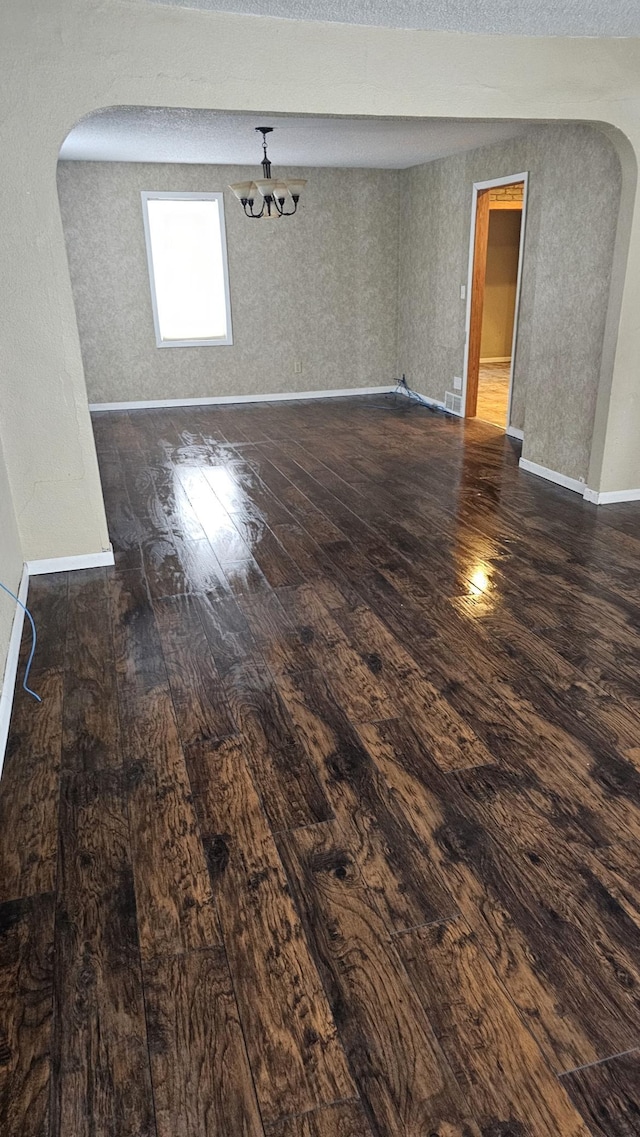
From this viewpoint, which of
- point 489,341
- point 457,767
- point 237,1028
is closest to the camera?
point 237,1028

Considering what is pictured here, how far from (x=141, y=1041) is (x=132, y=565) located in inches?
100

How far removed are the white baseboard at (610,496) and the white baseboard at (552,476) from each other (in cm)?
16

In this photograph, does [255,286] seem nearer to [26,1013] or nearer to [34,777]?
[34,777]

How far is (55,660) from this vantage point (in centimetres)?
279

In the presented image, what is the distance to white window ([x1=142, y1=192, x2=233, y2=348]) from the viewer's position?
7.28 m

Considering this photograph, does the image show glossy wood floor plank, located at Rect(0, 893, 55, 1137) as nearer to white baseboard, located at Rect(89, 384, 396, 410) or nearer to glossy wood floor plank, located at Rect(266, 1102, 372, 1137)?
glossy wood floor plank, located at Rect(266, 1102, 372, 1137)

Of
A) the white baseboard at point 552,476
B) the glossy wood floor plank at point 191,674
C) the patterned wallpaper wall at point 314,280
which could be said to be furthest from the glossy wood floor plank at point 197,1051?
the patterned wallpaper wall at point 314,280

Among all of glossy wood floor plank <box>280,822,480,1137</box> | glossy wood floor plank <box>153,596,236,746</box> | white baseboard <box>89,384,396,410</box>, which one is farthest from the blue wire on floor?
white baseboard <box>89,384,396,410</box>

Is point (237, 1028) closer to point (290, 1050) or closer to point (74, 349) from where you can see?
point (290, 1050)

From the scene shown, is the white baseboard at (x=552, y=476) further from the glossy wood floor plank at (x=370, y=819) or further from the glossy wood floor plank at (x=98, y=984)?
the glossy wood floor plank at (x=98, y=984)

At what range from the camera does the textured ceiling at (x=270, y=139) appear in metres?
4.97

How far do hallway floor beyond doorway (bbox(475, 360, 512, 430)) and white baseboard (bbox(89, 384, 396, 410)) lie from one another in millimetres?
1097

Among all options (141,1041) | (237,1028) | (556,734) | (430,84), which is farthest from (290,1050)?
(430,84)

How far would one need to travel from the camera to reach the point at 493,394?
26.4 feet
